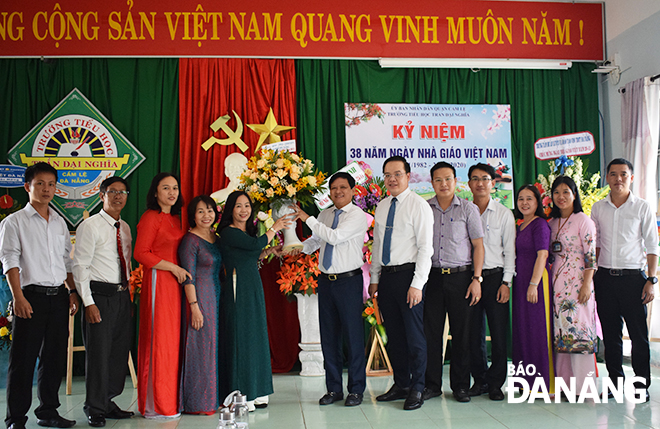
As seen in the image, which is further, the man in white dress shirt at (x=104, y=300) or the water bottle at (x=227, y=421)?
the man in white dress shirt at (x=104, y=300)

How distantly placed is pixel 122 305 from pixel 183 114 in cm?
223

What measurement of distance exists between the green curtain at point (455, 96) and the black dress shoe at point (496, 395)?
2370 mm

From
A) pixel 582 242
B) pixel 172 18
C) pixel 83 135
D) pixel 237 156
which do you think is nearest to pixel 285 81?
pixel 237 156

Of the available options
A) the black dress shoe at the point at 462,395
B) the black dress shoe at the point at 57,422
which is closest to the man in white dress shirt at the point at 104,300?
the black dress shoe at the point at 57,422

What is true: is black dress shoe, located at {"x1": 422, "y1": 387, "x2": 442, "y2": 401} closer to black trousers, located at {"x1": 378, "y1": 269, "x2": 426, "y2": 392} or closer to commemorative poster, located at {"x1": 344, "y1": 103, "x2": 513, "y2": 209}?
black trousers, located at {"x1": 378, "y1": 269, "x2": 426, "y2": 392}

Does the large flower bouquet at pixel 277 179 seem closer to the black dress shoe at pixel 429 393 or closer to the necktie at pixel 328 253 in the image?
the necktie at pixel 328 253

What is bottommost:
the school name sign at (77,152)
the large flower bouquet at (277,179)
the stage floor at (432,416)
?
the stage floor at (432,416)

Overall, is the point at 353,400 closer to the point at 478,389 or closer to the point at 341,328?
the point at 341,328

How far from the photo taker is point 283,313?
496cm

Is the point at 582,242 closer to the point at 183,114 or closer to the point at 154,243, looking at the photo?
the point at 154,243

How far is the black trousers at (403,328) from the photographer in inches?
136

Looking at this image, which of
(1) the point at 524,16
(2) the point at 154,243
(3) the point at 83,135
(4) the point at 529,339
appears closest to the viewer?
(2) the point at 154,243

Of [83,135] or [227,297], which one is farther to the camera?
[83,135]

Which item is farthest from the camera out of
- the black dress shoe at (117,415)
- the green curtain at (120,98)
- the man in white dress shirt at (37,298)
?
the green curtain at (120,98)
